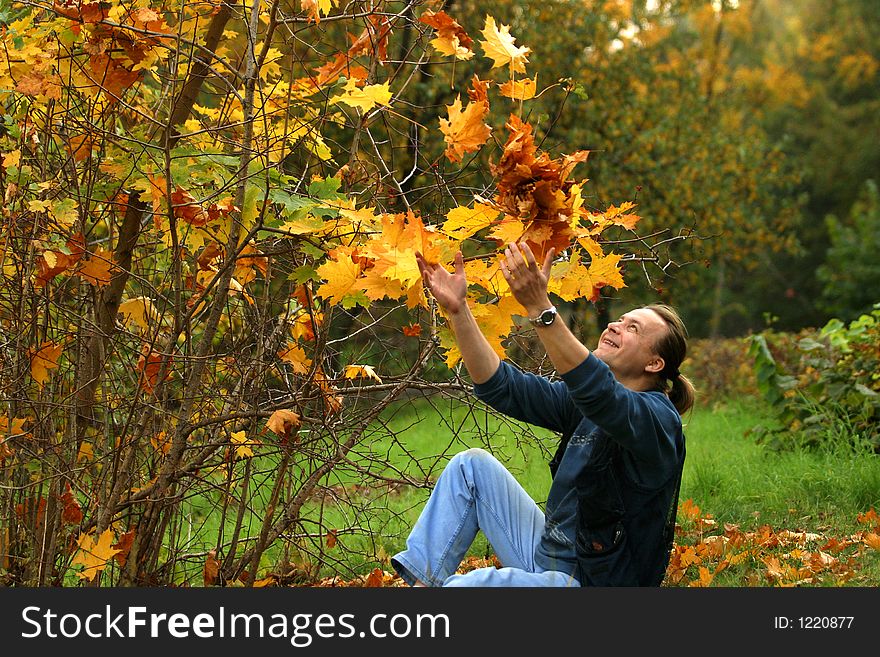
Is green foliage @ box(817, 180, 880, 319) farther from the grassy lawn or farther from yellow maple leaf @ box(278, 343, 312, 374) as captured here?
yellow maple leaf @ box(278, 343, 312, 374)

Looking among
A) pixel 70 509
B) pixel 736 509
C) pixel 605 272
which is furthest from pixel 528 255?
pixel 736 509

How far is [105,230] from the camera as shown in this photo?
12.9 ft

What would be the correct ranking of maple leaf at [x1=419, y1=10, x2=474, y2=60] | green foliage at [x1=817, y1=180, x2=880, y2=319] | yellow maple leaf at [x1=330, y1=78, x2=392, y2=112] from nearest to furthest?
yellow maple leaf at [x1=330, y1=78, x2=392, y2=112]
maple leaf at [x1=419, y1=10, x2=474, y2=60]
green foliage at [x1=817, y1=180, x2=880, y2=319]

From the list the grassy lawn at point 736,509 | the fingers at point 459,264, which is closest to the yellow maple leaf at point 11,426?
the grassy lawn at point 736,509

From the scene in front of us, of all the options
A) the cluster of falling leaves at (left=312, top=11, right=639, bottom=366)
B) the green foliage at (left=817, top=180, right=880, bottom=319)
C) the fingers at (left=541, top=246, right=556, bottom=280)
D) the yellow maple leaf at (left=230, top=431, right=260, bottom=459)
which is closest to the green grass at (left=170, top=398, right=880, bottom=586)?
the yellow maple leaf at (left=230, top=431, right=260, bottom=459)

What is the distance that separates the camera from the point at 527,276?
7.99 feet

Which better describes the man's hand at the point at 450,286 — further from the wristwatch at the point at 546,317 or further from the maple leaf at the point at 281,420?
the maple leaf at the point at 281,420

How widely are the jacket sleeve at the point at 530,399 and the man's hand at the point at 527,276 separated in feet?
1.30

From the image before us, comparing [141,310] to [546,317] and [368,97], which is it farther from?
[546,317]

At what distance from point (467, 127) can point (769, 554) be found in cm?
224

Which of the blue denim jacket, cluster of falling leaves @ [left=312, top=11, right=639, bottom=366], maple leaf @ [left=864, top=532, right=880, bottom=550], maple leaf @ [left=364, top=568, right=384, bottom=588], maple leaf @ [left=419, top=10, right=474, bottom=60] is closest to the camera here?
cluster of falling leaves @ [left=312, top=11, right=639, bottom=366]

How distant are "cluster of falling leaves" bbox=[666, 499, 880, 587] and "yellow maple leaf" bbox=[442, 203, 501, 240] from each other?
6.01 ft

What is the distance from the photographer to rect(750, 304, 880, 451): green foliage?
→ 556 centimetres

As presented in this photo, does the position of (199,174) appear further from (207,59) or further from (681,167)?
(681,167)
